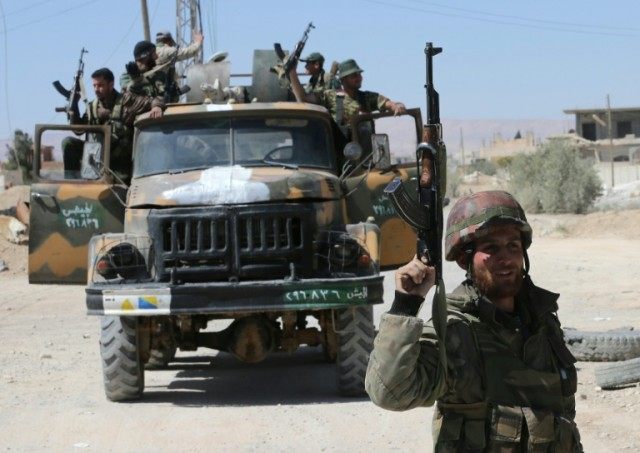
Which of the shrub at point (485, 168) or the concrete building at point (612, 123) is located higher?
the concrete building at point (612, 123)

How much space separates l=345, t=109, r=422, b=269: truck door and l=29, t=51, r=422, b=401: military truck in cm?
1

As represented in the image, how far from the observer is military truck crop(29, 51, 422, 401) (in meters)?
8.57

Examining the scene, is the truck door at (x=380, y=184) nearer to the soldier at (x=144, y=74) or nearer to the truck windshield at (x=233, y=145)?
the truck windshield at (x=233, y=145)

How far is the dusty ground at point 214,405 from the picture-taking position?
7.33 metres

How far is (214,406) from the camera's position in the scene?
8.70 m

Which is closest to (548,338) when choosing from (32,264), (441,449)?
(441,449)

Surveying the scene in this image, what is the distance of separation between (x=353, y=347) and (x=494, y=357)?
17.6 feet

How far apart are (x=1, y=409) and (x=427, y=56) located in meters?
5.86

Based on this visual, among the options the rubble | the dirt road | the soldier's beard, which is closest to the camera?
the soldier's beard

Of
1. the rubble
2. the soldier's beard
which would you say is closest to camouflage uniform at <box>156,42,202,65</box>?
the soldier's beard

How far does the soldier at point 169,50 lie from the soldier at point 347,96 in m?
1.53

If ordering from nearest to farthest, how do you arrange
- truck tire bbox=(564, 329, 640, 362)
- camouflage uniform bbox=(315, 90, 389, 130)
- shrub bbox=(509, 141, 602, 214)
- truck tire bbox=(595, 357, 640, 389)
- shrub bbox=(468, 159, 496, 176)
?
truck tire bbox=(595, 357, 640, 389), truck tire bbox=(564, 329, 640, 362), camouflage uniform bbox=(315, 90, 389, 130), shrub bbox=(509, 141, 602, 214), shrub bbox=(468, 159, 496, 176)

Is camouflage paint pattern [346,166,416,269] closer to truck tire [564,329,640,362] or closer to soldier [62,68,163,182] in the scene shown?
truck tire [564,329,640,362]

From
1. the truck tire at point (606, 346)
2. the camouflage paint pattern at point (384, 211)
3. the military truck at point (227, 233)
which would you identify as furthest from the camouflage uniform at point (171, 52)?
the truck tire at point (606, 346)
